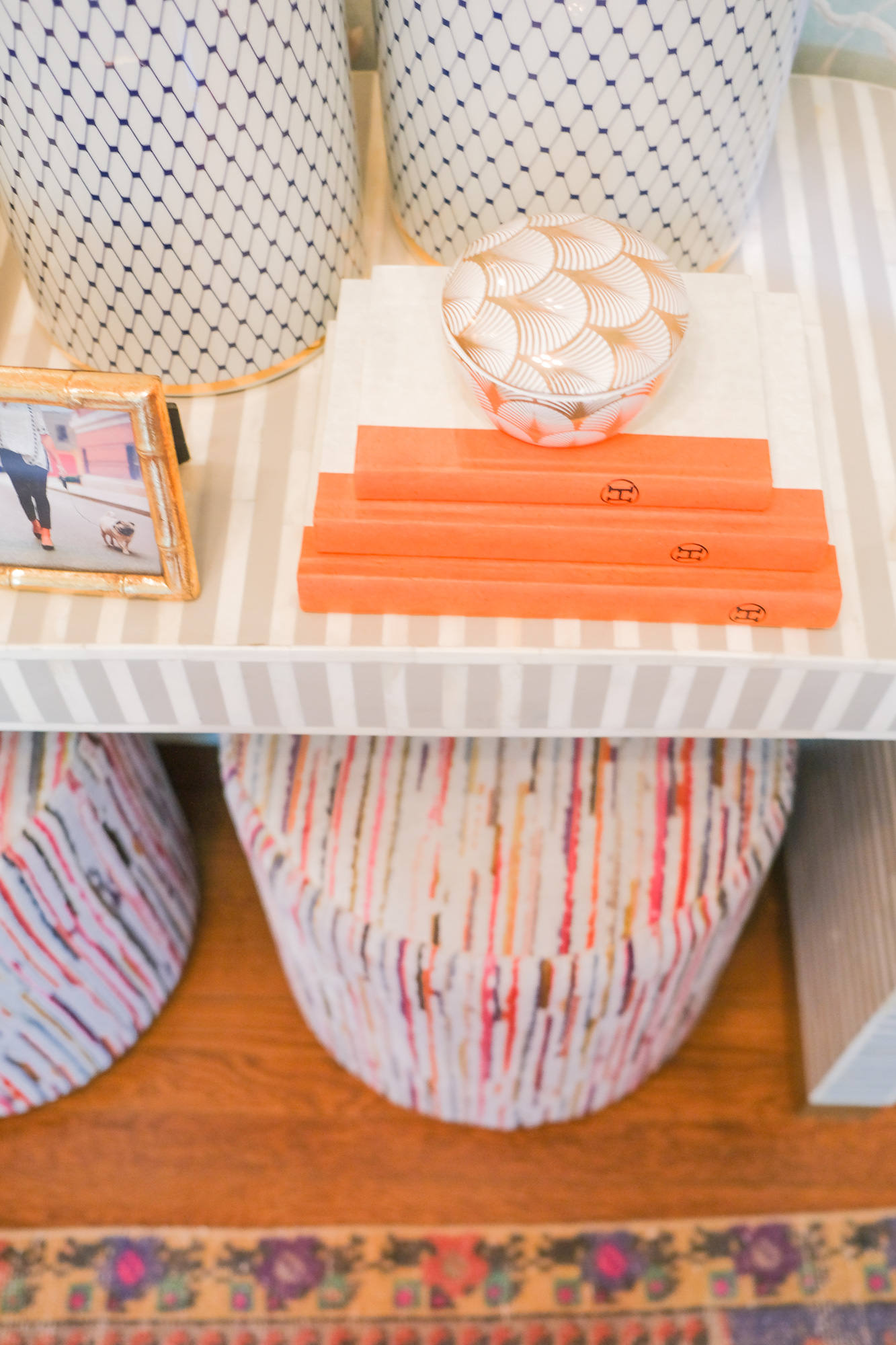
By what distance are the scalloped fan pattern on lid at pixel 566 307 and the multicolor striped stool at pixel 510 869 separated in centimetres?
45

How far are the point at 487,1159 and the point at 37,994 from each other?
52 cm

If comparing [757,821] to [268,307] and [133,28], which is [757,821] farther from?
[133,28]

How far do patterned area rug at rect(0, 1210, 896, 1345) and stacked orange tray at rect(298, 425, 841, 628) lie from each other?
2.66 feet

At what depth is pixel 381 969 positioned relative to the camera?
2.99 feet

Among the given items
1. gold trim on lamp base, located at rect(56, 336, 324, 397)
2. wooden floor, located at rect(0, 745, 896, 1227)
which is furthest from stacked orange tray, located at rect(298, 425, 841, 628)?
wooden floor, located at rect(0, 745, 896, 1227)

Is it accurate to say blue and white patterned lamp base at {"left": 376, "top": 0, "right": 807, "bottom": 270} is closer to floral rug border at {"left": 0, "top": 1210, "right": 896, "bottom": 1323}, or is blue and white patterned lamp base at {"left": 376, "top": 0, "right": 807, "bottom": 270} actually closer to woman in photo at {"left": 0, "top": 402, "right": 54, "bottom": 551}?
woman in photo at {"left": 0, "top": 402, "right": 54, "bottom": 551}

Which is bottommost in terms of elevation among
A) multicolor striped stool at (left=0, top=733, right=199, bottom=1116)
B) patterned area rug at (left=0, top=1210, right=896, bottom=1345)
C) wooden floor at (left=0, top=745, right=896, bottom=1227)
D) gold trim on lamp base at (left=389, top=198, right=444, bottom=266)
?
patterned area rug at (left=0, top=1210, right=896, bottom=1345)

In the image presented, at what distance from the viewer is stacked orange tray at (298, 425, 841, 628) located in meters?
0.61

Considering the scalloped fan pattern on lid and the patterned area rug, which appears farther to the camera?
the patterned area rug

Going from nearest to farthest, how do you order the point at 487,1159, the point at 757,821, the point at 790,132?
the point at 790,132 → the point at 757,821 → the point at 487,1159

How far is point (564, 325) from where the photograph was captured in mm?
582

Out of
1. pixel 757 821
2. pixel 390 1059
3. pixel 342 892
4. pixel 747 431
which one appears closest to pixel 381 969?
pixel 342 892

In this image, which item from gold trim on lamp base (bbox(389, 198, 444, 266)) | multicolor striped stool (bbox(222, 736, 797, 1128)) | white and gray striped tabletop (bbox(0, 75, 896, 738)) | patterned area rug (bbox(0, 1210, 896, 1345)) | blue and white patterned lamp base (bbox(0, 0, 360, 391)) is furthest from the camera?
patterned area rug (bbox(0, 1210, 896, 1345))

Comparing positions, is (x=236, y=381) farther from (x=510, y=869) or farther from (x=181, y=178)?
(x=510, y=869)
